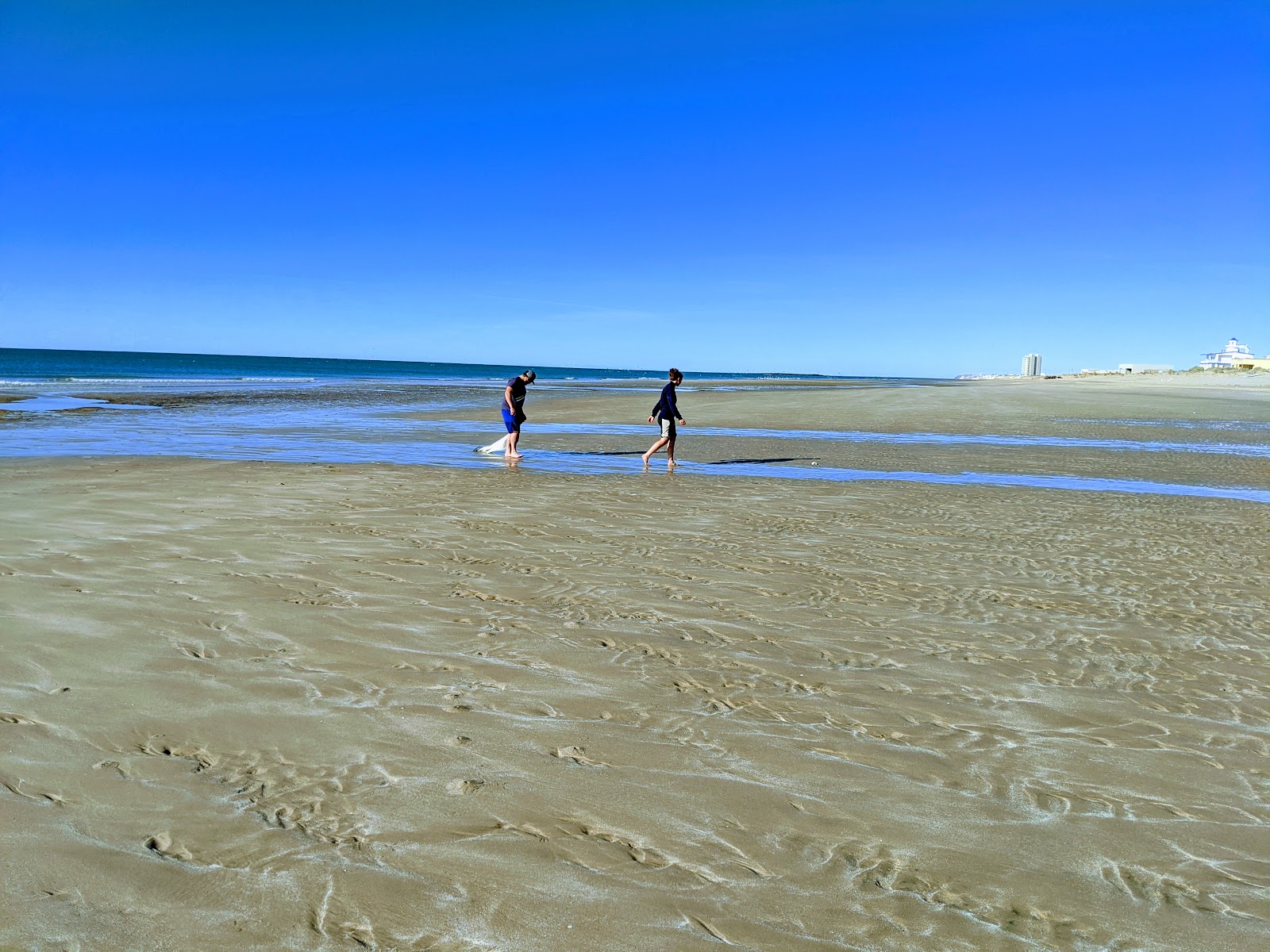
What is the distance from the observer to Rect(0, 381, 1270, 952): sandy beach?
9.54 ft

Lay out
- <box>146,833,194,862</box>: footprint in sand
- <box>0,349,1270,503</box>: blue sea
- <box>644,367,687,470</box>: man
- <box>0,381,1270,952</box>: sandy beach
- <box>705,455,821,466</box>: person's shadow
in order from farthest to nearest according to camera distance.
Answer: <box>705,455,821,466</box>: person's shadow → <box>644,367,687,470</box>: man → <box>0,349,1270,503</box>: blue sea → <box>146,833,194,862</box>: footprint in sand → <box>0,381,1270,952</box>: sandy beach

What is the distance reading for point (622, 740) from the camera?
4164mm

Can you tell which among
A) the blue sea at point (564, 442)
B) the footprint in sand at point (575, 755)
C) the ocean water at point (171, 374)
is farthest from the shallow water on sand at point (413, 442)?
the ocean water at point (171, 374)

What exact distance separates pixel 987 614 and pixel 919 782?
311 centimetres

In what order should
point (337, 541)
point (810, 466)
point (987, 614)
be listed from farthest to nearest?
1. point (810, 466)
2. point (337, 541)
3. point (987, 614)

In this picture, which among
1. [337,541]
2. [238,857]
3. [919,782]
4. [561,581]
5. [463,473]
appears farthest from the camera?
[463,473]

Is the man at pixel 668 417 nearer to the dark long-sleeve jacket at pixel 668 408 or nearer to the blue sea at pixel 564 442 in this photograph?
the dark long-sleeve jacket at pixel 668 408

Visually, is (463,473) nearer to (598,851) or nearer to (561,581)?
(561,581)

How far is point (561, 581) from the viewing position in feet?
23.7

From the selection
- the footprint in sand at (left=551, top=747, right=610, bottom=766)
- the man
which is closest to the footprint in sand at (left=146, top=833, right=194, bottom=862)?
the footprint in sand at (left=551, top=747, right=610, bottom=766)

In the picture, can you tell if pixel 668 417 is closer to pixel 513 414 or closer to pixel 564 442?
pixel 513 414

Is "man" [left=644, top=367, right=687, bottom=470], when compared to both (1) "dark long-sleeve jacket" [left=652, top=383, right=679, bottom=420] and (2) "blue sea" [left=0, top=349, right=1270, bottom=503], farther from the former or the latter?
(2) "blue sea" [left=0, top=349, right=1270, bottom=503]

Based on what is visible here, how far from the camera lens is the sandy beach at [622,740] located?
2.91 meters

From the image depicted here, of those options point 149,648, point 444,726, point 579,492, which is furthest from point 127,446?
point 444,726
